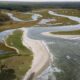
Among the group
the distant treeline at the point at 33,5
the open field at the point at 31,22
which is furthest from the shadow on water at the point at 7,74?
the distant treeline at the point at 33,5

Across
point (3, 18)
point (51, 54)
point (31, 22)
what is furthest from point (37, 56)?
point (3, 18)

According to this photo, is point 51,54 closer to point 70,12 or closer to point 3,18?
point 3,18

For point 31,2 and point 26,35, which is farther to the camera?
point 31,2

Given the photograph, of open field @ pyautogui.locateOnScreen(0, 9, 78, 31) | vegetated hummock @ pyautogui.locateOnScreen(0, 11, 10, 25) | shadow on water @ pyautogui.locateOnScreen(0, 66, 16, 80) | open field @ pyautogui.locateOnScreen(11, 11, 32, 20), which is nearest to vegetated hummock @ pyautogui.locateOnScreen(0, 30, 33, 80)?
shadow on water @ pyautogui.locateOnScreen(0, 66, 16, 80)

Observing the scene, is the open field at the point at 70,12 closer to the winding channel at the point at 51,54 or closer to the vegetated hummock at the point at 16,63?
the winding channel at the point at 51,54

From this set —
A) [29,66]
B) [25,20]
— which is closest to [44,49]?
[29,66]

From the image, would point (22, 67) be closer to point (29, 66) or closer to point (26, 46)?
point (29, 66)
